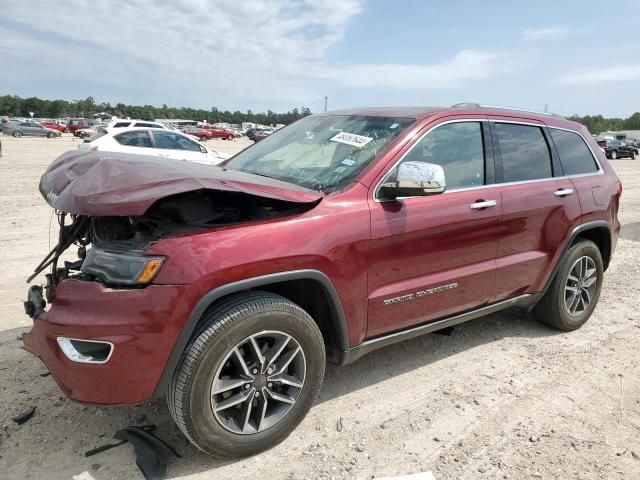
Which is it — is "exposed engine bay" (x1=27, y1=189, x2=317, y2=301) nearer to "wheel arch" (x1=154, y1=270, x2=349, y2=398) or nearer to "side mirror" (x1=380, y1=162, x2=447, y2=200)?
"wheel arch" (x1=154, y1=270, x2=349, y2=398)

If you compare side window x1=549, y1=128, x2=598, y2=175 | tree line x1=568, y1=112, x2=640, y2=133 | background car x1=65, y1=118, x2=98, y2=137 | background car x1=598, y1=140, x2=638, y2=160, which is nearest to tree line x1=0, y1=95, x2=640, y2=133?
tree line x1=568, y1=112, x2=640, y2=133

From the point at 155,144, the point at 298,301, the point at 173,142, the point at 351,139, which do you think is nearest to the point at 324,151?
the point at 351,139

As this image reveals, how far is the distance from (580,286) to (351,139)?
2622 millimetres

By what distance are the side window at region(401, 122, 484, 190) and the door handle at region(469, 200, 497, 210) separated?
146 millimetres

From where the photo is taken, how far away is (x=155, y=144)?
1357 cm

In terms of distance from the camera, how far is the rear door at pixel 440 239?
3.00 metres

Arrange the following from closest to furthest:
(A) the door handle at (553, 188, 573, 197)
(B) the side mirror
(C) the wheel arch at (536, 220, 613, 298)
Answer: (B) the side mirror
(A) the door handle at (553, 188, 573, 197)
(C) the wheel arch at (536, 220, 613, 298)

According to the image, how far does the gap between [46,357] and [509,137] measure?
3.43 meters

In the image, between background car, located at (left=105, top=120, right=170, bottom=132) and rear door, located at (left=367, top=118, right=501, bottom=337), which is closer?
rear door, located at (left=367, top=118, right=501, bottom=337)

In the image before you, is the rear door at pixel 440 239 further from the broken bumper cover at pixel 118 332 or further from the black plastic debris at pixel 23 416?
the black plastic debris at pixel 23 416

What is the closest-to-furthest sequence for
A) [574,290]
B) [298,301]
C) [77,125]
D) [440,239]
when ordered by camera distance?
1. [298,301]
2. [440,239]
3. [574,290]
4. [77,125]

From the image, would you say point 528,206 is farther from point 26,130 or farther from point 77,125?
point 77,125

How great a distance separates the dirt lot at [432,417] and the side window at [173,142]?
9.85 metres

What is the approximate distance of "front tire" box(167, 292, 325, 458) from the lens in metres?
2.40
